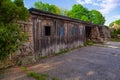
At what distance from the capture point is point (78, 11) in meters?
45.3

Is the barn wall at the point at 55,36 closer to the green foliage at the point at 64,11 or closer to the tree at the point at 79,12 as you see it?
the tree at the point at 79,12

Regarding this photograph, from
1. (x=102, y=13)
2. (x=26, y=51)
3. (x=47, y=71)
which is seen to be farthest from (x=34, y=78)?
(x=102, y=13)

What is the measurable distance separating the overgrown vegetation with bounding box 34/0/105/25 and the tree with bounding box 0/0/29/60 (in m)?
40.5

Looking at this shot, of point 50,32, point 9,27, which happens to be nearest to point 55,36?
point 50,32

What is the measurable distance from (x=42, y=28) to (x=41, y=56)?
1.81 metres

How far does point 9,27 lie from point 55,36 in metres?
5.34

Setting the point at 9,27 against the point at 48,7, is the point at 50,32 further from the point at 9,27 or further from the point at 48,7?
the point at 48,7

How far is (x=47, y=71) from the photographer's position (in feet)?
18.9

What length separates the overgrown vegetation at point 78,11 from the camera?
148 feet

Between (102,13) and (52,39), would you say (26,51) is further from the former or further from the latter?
(102,13)

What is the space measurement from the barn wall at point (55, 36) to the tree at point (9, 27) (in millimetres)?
2817

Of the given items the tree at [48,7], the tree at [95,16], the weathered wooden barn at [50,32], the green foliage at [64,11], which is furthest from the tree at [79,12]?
the weathered wooden barn at [50,32]

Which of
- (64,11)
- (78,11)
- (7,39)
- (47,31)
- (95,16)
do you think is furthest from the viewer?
(64,11)

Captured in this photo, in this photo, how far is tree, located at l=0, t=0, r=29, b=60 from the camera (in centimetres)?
404
